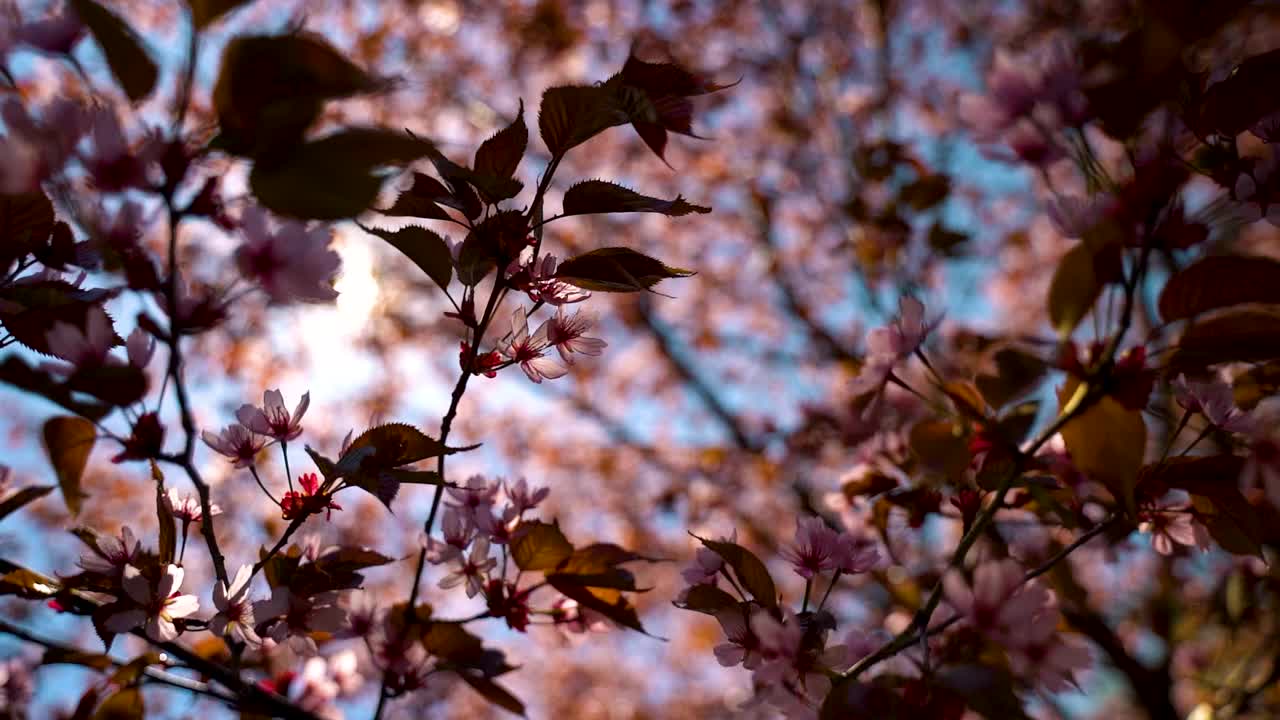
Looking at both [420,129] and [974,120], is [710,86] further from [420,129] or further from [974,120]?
[420,129]

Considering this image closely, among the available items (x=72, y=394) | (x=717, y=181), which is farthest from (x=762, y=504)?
(x=72, y=394)

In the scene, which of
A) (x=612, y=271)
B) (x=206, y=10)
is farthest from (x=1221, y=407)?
(x=206, y=10)

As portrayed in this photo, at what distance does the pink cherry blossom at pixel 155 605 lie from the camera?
857 mm

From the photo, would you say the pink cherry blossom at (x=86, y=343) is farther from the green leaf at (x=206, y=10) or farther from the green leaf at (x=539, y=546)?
the green leaf at (x=539, y=546)

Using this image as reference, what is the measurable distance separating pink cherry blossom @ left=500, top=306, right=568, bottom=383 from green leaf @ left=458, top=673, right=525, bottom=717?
1.25 feet

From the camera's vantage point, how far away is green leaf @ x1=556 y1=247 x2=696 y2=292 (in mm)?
893

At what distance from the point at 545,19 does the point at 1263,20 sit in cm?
330

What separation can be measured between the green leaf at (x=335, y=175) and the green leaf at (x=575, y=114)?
255 mm

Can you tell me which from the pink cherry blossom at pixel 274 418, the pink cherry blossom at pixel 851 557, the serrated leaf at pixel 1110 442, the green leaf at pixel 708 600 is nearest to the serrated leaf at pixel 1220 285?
the serrated leaf at pixel 1110 442

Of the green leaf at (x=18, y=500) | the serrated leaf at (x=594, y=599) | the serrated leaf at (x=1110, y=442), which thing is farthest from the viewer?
the serrated leaf at (x=594, y=599)

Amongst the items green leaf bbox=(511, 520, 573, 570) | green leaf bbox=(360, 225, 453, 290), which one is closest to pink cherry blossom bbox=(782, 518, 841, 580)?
green leaf bbox=(511, 520, 573, 570)

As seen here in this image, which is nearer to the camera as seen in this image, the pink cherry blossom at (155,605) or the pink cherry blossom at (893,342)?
the pink cherry blossom at (155,605)

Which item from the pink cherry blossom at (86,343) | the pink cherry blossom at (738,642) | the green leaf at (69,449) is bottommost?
the pink cherry blossom at (738,642)

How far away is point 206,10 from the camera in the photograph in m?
0.62
